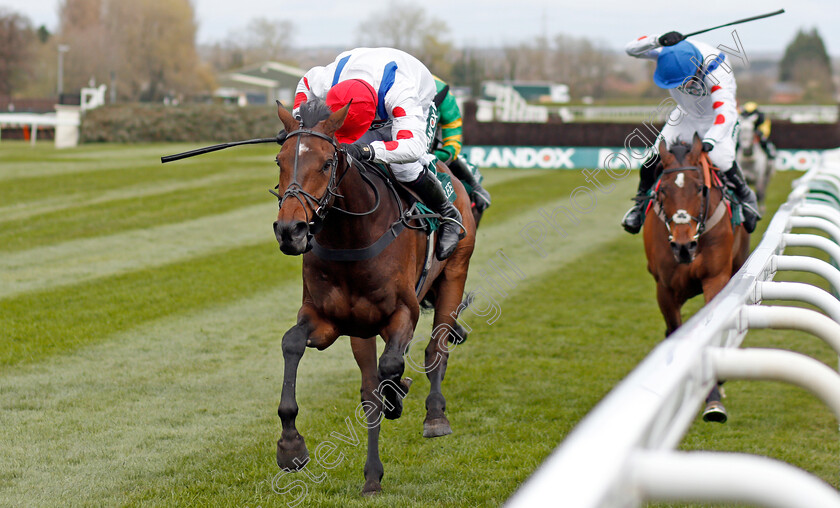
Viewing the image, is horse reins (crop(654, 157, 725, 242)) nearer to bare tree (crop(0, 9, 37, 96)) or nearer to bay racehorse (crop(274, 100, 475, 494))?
bay racehorse (crop(274, 100, 475, 494))

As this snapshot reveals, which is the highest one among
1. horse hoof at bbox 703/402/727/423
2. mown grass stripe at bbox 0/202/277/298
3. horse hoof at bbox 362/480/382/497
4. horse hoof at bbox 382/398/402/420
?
horse hoof at bbox 382/398/402/420

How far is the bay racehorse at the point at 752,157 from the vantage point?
47.3ft

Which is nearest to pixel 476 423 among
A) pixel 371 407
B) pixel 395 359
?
pixel 371 407

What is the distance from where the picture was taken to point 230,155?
23109mm

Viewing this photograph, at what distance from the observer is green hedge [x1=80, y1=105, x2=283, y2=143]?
87.1 ft

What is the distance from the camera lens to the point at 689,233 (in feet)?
16.9

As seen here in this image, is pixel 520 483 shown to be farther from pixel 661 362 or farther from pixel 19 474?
pixel 661 362

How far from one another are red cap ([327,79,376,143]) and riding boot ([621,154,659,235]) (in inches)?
100

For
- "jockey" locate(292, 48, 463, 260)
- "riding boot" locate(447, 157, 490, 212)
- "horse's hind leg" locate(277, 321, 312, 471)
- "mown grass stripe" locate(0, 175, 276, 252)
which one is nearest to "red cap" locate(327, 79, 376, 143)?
"jockey" locate(292, 48, 463, 260)

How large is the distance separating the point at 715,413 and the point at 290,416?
2499mm

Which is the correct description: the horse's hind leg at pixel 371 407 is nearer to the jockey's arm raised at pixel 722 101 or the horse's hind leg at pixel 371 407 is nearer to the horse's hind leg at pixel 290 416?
the horse's hind leg at pixel 290 416

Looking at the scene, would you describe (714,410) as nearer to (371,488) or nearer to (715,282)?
(715,282)

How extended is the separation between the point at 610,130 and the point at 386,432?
17.0 meters

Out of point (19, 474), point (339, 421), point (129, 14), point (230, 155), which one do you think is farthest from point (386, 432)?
point (129, 14)
